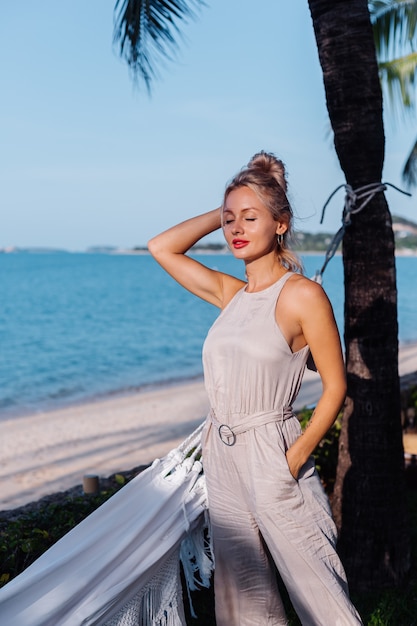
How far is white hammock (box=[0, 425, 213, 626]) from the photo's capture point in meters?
2.18

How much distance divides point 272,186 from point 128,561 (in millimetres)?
1176

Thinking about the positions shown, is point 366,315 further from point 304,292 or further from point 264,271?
point 304,292

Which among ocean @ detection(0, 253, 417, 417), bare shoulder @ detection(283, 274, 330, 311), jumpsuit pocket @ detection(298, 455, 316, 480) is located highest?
bare shoulder @ detection(283, 274, 330, 311)

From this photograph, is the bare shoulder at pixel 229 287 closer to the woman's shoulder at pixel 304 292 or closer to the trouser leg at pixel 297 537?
the woman's shoulder at pixel 304 292

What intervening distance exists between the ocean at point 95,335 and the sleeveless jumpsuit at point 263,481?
39.8 ft

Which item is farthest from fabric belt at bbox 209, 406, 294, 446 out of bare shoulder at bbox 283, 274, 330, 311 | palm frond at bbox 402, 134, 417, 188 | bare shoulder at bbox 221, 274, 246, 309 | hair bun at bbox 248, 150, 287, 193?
palm frond at bbox 402, 134, 417, 188

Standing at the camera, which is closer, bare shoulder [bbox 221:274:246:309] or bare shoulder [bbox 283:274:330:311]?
bare shoulder [bbox 283:274:330:311]

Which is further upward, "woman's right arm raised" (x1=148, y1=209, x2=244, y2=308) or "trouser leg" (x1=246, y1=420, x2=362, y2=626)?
"woman's right arm raised" (x1=148, y1=209, x2=244, y2=308)

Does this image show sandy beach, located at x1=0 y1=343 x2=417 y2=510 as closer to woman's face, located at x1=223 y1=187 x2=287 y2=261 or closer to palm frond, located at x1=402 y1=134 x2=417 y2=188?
woman's face, located at x1=223 y1=187 x2=287 y2=261

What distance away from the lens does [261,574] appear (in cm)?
220

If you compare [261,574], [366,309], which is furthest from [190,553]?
[366,309]

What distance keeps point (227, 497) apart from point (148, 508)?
41cm

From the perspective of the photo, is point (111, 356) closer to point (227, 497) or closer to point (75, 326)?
point (75, 326)

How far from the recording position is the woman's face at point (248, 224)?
2.14 metres
